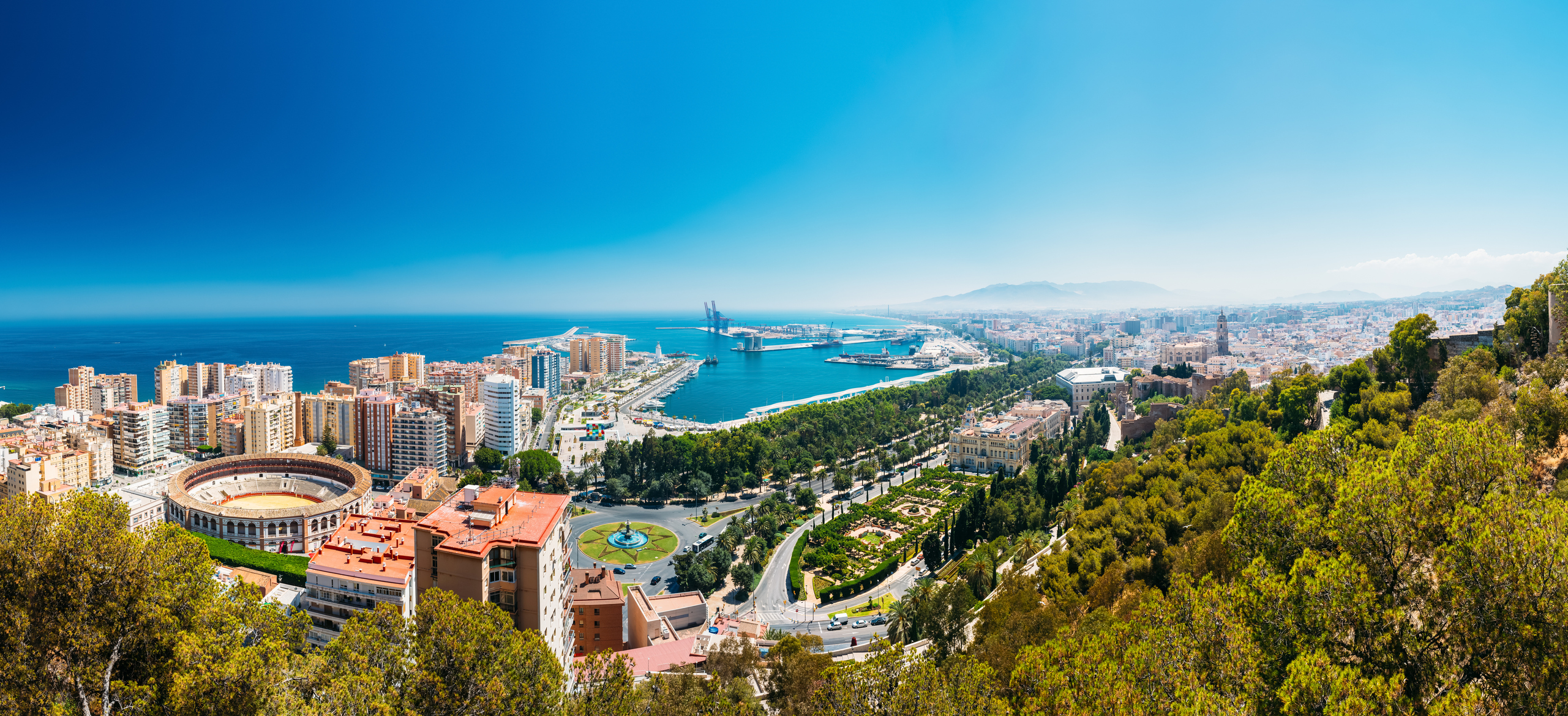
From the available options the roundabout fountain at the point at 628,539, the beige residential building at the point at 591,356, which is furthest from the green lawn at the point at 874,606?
the beige residential building at the point at 591,356

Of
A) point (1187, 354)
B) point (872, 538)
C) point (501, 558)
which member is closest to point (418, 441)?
point (872, 538)

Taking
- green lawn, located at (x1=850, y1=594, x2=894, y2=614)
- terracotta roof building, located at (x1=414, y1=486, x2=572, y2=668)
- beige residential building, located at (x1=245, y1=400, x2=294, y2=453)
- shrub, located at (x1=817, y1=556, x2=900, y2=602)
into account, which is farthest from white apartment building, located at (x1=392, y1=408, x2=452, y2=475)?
terracotta roof building, located at (x1=414, y1=486, x2=572, y2=668)

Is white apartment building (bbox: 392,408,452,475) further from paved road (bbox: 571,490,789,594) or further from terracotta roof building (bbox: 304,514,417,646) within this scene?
terracotta roof building (bbox: 304,514,417,646)

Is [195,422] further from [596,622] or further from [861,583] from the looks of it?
[861,583]

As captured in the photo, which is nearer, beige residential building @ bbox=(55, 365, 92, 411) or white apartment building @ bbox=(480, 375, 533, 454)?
white apartment building @ bbox=(480, 375, 533, 454)

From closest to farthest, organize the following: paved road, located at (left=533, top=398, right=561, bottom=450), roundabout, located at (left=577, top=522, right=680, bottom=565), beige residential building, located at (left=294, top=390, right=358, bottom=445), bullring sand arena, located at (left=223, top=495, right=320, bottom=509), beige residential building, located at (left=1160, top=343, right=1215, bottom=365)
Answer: roundabout, located at (left=577, top=522, right=680, bottom=565) < bullring sand arena, located at (left=223, top=495, right=320, bottom=509) < beige residential building, located at (left=294, top=390, right=358, bottom=445) < paved road, located at (left=533, top=398, right=561, bottom=450) < beige residential building, located at (left=1160, top=343, right=1215, bottom=365)

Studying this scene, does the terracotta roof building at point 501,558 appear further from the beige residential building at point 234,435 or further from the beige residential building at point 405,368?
the beige residential building at point 405,368
